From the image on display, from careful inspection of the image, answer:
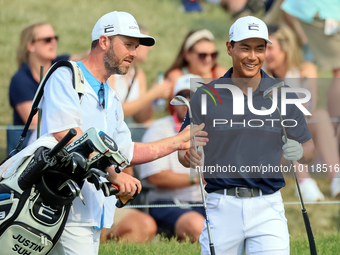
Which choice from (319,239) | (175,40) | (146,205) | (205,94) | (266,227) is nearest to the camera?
(266,227)

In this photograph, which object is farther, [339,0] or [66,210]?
[339,0]

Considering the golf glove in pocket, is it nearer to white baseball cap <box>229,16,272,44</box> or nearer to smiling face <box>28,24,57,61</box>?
white baseball cap <box>229,16,272,44</box>

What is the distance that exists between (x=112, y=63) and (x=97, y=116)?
418 mm

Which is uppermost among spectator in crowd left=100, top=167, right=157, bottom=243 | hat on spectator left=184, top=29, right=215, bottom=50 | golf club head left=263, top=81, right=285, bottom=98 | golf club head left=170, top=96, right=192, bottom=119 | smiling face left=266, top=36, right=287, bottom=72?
hat on spectator left=184, top=29, right=215, bottom=50

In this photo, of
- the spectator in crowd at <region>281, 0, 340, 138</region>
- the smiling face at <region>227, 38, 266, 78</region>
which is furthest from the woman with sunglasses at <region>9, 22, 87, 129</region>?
the spectator in crowd at <region>281, 0, 340, 138</region>

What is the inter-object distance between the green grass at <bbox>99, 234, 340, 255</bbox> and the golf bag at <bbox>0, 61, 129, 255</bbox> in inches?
90.6

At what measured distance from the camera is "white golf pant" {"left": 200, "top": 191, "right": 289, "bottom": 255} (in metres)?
4.24

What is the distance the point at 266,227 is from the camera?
427 cm

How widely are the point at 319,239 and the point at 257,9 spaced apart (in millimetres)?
6946

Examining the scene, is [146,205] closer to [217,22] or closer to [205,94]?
[205,94]

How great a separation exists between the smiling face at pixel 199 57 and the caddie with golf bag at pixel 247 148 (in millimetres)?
3493

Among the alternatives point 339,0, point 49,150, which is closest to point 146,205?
point 49,150

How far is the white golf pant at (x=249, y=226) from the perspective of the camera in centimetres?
424

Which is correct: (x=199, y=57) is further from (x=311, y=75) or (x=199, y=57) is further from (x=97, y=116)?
(x=97, y=116)
